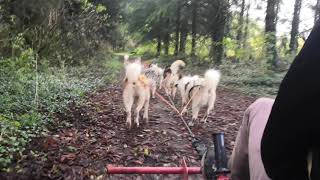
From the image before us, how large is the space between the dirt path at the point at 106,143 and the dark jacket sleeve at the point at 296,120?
3.62 meters

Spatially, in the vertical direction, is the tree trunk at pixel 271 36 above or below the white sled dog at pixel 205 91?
above

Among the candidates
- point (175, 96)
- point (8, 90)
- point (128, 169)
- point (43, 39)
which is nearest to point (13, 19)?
point (43, 39)

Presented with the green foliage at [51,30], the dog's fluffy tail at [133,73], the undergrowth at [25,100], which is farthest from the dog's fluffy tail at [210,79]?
the green foliage at [51,30]

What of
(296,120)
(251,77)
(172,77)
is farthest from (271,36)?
(296,120)

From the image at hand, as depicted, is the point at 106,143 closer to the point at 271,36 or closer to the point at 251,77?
the point at 251,77

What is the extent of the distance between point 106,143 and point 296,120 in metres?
5.06

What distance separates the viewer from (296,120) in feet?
4.25

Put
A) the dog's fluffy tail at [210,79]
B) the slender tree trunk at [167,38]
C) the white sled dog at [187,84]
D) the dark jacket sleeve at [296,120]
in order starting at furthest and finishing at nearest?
1. the slender tree trunk at [167,38]
2. the white sled dog at [187,84]
3. the dog's fluffy tail at [210,79]
4. the dark jacket sleeve at [296,120]

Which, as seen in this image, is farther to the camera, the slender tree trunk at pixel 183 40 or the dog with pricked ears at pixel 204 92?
the slender tree trunk at pixel 183 40

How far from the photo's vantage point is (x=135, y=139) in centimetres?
655

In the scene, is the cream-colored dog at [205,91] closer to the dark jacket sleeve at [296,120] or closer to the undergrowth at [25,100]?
the undergrowth at [25,100]

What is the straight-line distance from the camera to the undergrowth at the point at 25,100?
17.7 feet

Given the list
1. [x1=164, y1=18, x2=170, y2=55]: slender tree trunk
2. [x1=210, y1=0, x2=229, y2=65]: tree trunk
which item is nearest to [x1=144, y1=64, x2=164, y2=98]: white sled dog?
[x1=210, y1=0, x2=229, y2=65]: tree trunk

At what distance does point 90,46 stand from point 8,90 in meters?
12.0
